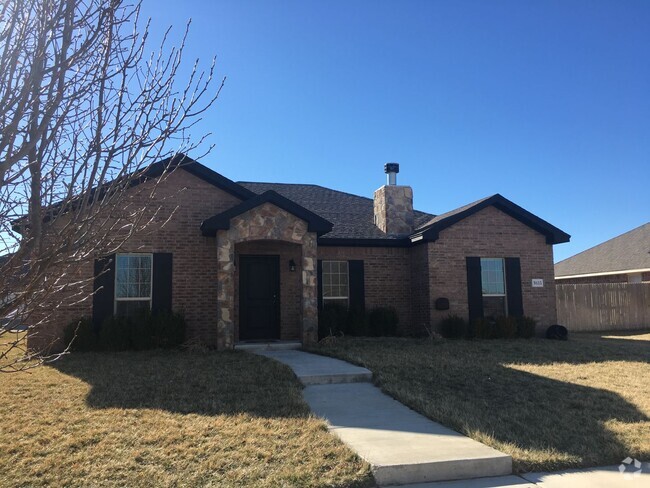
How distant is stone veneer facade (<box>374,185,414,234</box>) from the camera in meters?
15.2

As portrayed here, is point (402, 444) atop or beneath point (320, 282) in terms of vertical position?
beneath

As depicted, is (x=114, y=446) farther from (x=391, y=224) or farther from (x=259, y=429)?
(x=391, y=224)

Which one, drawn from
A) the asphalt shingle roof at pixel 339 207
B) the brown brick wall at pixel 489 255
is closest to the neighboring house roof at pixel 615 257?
the brown brick wall at pixel 489 255

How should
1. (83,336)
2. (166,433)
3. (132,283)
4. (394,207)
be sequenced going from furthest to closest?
(394,207) → (132,283) → (83,336) → (166,433)

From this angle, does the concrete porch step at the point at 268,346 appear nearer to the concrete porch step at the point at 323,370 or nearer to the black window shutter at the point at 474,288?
the concrete porch step at the point at 323,370

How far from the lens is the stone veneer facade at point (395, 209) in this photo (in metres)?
15.2

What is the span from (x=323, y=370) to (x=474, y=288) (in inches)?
280

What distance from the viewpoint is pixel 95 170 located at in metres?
2.71

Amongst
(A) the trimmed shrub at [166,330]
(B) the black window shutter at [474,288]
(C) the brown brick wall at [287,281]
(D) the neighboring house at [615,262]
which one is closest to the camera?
(A) the trimmed shrub at [166,330]

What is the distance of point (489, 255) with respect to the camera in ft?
47.0

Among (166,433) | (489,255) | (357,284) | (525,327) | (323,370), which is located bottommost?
(166,433)

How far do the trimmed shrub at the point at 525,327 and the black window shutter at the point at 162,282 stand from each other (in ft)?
29.7

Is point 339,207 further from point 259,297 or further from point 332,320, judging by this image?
point 259,297

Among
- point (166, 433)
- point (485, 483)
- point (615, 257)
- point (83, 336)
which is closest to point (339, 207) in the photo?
Answer: point (83, 336)
